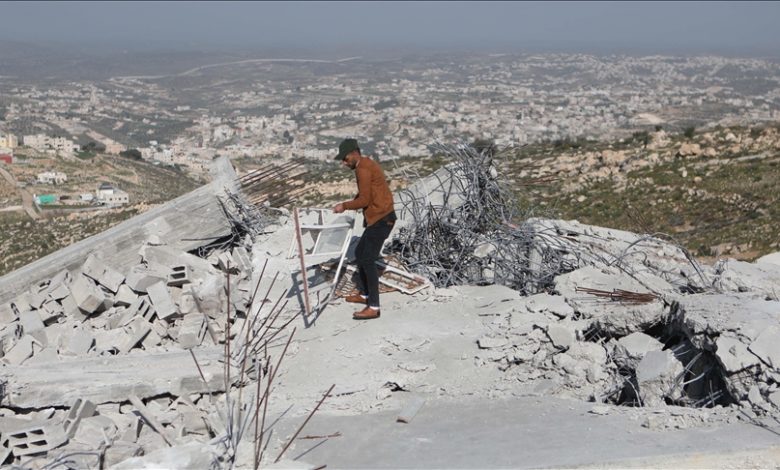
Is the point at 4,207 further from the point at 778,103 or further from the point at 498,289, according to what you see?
the point at 778,103

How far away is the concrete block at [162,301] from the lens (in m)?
7.39

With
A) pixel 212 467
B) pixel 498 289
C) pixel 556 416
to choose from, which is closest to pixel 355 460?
pixel 212 467

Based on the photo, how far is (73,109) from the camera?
306 feet

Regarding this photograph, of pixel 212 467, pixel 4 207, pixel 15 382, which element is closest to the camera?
pixel 212 467

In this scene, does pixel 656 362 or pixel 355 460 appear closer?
pixel 355 460

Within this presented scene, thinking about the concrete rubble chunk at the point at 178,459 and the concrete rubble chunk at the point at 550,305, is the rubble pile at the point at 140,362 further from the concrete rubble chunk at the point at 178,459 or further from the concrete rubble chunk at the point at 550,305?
the concrete rubble chunk at the point at 550,305

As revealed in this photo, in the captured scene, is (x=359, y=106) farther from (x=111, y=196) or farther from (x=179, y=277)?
(x=179, y=277)

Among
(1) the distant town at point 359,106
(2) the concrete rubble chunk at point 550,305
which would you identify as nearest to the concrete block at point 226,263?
(2) the concrete rubble chunk at point 550,305

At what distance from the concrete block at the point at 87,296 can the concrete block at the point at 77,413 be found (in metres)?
1.93

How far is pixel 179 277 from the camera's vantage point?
26.3ft

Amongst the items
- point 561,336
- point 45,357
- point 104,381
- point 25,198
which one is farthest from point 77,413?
point 25,198

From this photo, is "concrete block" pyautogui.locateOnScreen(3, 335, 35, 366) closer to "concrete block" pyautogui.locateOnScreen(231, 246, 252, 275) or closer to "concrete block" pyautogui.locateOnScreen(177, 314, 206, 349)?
"concrete block" pyautogui.locateOnScreen(177, 314, 206, 349)

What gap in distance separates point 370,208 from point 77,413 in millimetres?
3064

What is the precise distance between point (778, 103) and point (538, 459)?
9026 cm
